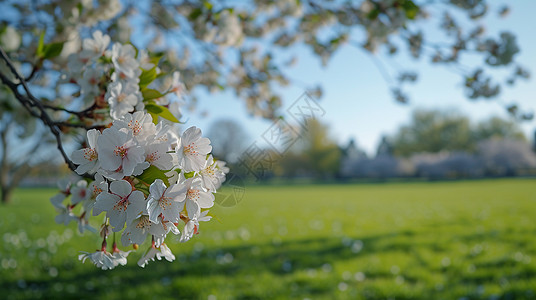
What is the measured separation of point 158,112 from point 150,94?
0.08 metres

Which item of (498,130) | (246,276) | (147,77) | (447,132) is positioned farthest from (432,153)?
(147,77)

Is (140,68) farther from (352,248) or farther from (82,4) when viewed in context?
(352,248)

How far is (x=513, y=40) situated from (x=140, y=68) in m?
2.75

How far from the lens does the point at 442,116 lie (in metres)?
44.3

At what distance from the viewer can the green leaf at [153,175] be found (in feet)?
2.25

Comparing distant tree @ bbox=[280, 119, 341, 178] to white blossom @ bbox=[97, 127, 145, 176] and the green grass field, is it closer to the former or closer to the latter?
the green grass field

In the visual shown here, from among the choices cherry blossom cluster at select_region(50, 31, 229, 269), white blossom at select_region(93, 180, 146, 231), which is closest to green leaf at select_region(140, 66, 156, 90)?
cherry blossom cluster at select_region(50, 31, 229, 269)

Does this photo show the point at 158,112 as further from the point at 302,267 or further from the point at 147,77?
the point at 302,267

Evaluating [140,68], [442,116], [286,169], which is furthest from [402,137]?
[140,68]

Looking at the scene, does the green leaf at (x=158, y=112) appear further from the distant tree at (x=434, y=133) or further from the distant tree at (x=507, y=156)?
the distant tree at (x=434, y=133)

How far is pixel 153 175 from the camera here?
689 mm

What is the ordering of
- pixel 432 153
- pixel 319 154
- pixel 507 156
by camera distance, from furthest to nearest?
1. pixel 432 153
2. pixel 319 154
3. pixel 507 156

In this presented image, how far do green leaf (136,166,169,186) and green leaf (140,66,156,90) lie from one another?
39 cm

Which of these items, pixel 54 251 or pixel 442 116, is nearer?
pixel 54 251
